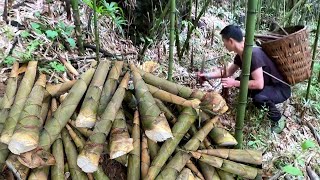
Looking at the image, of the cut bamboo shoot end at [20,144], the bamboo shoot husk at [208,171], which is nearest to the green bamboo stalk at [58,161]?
the cut bamboo shoot end at [20,144]

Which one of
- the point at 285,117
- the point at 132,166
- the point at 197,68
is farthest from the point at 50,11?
the point at 285,117

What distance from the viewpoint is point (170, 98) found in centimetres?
237

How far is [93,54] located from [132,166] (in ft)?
5.55

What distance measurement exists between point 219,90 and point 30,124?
199cm

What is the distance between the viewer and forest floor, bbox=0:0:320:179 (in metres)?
2.81

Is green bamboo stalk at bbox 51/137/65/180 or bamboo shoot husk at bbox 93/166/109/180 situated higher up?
green bamboo stalk at bbox 51/137/65/180

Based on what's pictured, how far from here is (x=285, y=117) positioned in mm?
3404

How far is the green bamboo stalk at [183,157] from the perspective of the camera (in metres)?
2.13

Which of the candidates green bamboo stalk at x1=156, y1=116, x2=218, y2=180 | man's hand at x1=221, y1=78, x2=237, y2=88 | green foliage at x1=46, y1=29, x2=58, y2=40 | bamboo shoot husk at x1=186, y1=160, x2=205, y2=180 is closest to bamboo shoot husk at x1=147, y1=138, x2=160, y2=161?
green bamboo stalk at x1=156, y1=116, x2=218, y2=180

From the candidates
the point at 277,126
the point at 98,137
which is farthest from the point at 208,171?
the point at 277,126

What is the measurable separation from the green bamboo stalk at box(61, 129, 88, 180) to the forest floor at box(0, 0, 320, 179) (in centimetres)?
20

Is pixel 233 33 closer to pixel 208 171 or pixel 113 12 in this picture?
pixel 208 171

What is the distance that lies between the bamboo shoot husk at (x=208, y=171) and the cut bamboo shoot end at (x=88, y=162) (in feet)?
2.17

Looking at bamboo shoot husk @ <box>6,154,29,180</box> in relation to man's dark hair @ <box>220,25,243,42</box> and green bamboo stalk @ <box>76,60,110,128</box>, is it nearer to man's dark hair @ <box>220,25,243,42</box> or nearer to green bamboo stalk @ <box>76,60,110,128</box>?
green bamboo stalk @ <box>76,60,110,128</box>
